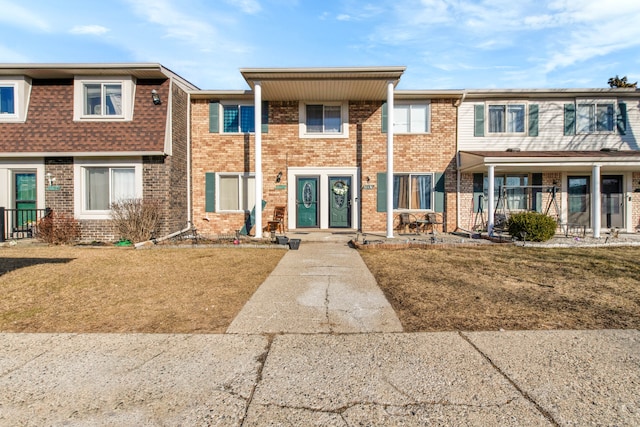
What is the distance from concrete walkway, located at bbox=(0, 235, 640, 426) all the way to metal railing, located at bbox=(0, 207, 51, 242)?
379 inches

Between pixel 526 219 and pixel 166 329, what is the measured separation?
9.88 meters

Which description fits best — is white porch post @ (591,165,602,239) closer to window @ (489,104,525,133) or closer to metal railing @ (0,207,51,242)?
window @ (489,104,525,133)

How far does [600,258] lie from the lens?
27.8 feet

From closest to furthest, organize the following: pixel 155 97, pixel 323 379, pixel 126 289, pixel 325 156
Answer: pixel 323 379 < pixel 126 289 < pixel 155 97 < pixel 325 156

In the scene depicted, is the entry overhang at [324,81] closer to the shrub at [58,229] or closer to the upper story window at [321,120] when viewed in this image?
the upper story window at [321,120]

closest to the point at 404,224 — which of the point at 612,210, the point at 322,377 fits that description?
the point at 612,210

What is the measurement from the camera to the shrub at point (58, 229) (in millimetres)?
10977

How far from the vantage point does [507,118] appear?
13742mm

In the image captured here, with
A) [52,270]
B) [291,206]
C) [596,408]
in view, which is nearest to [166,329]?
[596,408]

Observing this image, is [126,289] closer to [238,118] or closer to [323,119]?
[238,118]

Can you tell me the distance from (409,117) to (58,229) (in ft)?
39.1

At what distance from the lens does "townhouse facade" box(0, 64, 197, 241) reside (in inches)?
453

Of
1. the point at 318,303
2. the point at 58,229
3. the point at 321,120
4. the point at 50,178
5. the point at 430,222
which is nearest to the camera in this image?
the point at 318,303


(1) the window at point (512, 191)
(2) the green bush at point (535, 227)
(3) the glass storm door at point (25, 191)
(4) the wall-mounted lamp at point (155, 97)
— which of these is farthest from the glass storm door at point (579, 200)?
(3) the glass storm door at point (25, 191)
